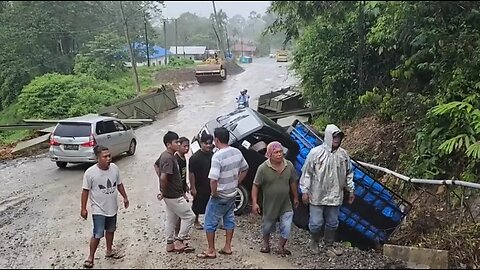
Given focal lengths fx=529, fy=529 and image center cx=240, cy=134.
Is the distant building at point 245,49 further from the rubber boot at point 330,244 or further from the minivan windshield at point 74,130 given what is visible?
the rubber boot at point 330,244

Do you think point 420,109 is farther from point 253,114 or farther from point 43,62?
point 43,62

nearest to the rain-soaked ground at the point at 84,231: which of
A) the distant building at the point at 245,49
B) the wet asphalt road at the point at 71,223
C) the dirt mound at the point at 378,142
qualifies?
the wet asphalt road at the point at 71,223

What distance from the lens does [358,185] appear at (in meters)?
7.87

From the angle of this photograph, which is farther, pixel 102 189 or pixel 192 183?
pixel 192 183

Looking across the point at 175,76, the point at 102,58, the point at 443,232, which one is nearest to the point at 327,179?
the point at 443,232

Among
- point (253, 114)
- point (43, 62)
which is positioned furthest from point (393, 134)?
point (43, 62)

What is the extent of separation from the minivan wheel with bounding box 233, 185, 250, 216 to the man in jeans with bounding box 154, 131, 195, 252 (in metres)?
2.02

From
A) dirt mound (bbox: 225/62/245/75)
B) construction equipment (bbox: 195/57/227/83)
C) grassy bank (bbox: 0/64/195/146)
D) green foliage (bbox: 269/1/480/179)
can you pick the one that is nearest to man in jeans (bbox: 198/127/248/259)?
green foliage (bbox: 269/1/480/179)

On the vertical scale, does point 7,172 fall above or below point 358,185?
below

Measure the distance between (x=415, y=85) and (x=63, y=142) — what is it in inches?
364

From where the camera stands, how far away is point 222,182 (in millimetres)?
6246

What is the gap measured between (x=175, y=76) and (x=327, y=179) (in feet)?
151

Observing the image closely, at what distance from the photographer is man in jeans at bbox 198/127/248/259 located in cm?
620

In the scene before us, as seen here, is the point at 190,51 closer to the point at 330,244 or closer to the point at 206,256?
the point at 330,244
